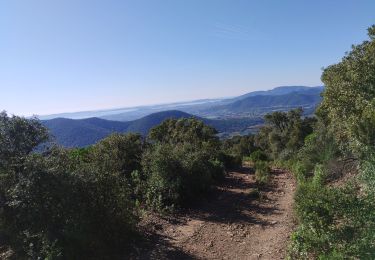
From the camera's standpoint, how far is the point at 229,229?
1169 centimetres

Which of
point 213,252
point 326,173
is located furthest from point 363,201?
point 326,173

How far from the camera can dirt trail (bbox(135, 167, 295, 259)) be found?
31.8 ft

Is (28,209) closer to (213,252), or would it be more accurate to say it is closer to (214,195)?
(213,252)

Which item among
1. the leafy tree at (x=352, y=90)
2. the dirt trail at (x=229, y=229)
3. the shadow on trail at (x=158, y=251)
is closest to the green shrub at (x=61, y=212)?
the shadow on trail at (x=158, y=251)

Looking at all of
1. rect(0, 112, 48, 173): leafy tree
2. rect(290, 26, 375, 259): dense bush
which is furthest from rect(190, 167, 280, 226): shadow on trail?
rect(0, 112, 48, 173): leafy tree

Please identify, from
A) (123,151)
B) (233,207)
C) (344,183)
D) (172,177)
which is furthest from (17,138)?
(344,183)

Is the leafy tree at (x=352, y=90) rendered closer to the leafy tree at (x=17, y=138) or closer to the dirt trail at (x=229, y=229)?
the dirt trail at (x=229, y=229)

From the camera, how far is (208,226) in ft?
39.2

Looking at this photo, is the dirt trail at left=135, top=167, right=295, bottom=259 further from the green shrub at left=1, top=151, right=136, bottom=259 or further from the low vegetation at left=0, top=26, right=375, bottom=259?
the green shrub at left=1, top=151, right=136, bottom=259

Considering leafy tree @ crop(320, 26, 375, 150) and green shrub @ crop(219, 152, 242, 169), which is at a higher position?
leafy tree @ crop(320, 26, 375, 150)

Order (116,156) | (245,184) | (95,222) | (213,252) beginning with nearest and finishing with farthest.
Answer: (95,222)
(213,252)
(116,156)
(245,184)

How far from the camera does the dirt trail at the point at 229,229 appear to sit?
9703 mm

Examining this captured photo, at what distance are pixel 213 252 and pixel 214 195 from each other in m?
6.27

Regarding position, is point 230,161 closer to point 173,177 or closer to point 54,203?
point 173,177
